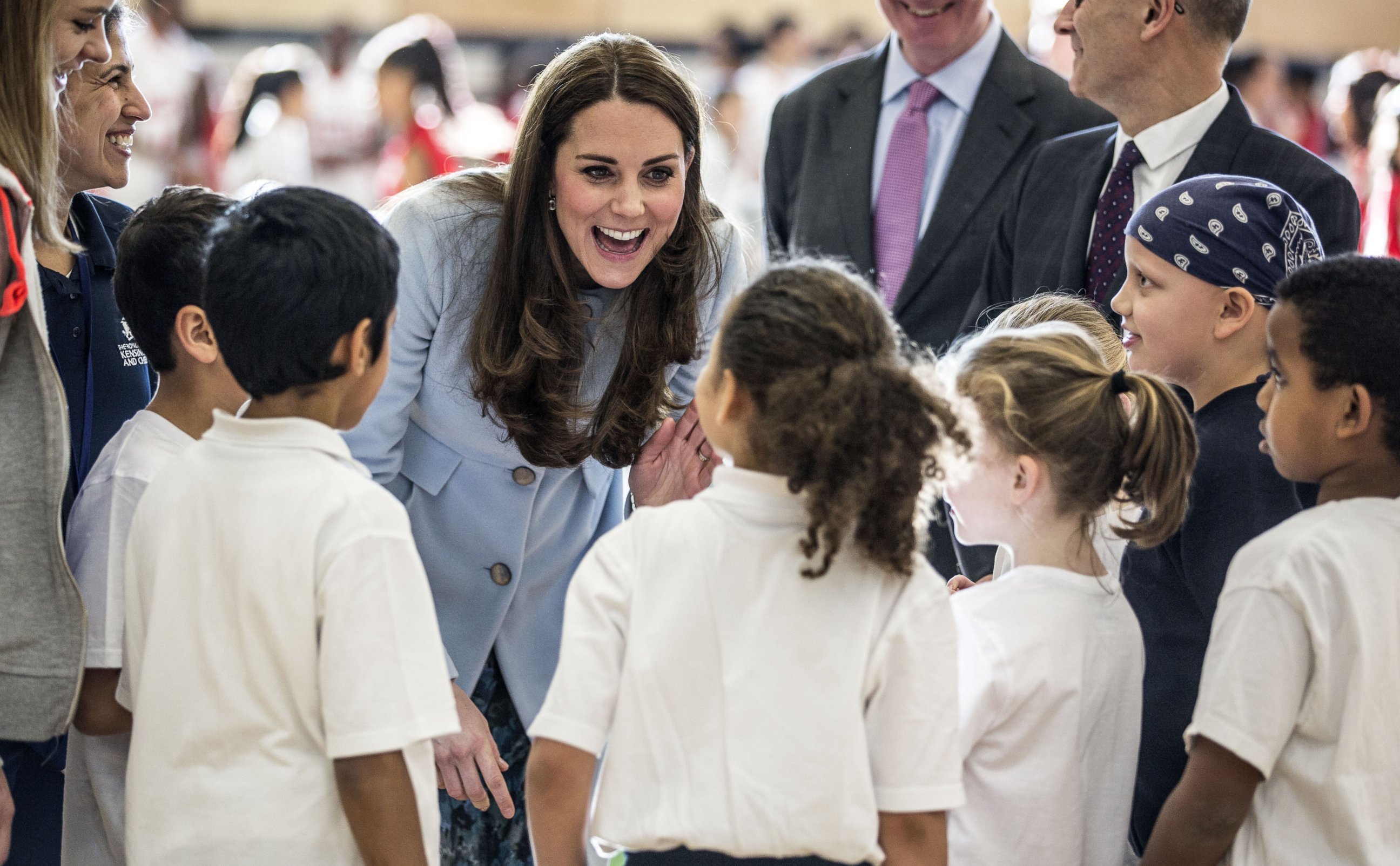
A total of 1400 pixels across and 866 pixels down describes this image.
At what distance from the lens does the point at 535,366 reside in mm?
1959

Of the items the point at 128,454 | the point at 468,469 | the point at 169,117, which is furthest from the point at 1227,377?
the point at 169,117

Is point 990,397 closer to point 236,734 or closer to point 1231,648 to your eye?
point 1231,648

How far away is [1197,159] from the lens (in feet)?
7.44

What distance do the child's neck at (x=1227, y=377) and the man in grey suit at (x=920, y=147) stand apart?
3.38 ft

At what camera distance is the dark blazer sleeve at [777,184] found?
326 centimetres

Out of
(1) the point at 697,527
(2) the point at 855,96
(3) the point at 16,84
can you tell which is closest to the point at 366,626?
(1) the point at 697,527

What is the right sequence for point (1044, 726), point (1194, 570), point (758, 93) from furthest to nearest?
point (758, 93)
point (1194, 570)
point (1044, 726)

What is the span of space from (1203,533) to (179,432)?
1.37 meters

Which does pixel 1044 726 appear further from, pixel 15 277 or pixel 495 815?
pixel 15 277

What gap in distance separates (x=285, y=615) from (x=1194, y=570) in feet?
3.88

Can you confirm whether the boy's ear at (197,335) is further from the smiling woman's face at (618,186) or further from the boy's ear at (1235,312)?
the boy's ear at (1235,312)

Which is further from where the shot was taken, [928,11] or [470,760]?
[928,11]

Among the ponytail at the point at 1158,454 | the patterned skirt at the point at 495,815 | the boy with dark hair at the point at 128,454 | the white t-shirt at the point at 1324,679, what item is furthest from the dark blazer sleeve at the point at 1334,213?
the boy with dark hair at the point at 128,454

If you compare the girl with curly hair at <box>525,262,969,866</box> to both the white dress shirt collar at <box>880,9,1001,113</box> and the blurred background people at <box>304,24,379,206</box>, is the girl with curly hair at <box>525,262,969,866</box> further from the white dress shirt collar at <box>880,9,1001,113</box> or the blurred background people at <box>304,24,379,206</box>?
the blurred background people at <box>304,24,379,206</box>
